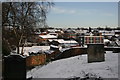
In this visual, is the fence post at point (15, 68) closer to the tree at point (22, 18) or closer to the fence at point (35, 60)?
the fence at point (35, 60)

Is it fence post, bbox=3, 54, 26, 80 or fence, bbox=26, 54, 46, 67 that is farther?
fence, bbox=26, 54, 46, 67

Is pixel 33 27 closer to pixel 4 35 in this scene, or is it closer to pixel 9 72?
pixel 4 35

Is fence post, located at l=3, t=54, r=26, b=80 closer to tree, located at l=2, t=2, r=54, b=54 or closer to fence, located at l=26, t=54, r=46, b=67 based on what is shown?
fence, located at l=26, t=54, r=46, b=67

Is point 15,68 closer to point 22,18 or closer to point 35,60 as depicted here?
point 35,60

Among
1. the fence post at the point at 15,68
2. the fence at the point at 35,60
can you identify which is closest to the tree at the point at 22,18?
the fence at the point at 35,60

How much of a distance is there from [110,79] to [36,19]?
15754 mm

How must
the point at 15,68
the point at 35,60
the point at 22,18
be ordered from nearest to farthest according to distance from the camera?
the point at 15,68 → the point at 35,60 → the point at 22,18

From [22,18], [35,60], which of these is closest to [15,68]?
[35,60]

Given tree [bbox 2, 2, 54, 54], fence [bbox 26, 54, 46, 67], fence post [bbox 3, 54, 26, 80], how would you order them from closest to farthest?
fence post [bbox 3, 54, 26, 80], fence [bbox 26, 54, 46, 67], tree [bbox 2, 2, 54, 54]

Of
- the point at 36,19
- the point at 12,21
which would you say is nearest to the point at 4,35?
the point at 12,21

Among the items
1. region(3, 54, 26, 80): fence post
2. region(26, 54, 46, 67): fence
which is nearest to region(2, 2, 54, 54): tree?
region(26, 54, 46, 67): fence

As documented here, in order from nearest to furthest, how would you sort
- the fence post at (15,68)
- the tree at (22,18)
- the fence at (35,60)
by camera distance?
the fence post at (15,68) < the fence at (35,60) < the tree at (22,18)

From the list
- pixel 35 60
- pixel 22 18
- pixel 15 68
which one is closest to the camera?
pixel 15 68

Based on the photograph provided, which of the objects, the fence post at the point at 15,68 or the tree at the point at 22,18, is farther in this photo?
the tree at the point at 22,18
